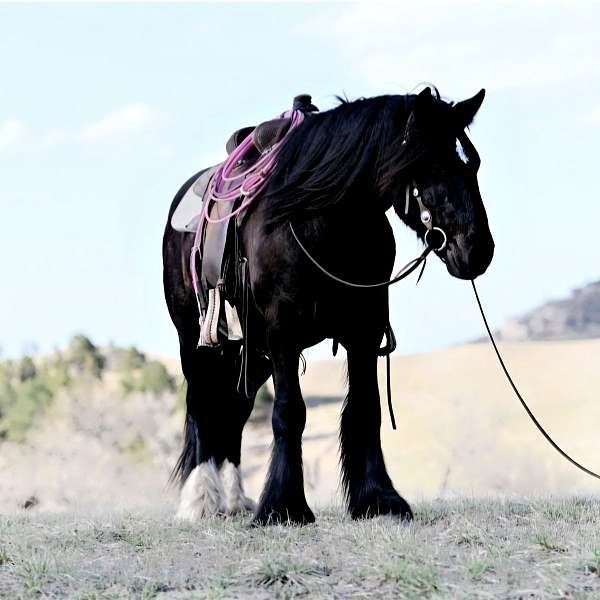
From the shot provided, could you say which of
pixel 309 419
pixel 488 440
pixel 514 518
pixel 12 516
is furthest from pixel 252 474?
pixel 514 518

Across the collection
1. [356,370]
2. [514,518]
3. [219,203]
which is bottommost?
[514,518]

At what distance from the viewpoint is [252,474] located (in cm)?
2658

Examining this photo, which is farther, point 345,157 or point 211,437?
point 211,437

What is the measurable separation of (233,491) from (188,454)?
1.74 ft

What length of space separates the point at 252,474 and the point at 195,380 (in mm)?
17696

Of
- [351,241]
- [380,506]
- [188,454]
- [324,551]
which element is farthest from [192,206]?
[324,551]

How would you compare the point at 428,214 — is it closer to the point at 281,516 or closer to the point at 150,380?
the point at 281,516

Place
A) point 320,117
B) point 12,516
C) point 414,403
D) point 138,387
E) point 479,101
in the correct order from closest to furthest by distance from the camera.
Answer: point 479,101, point 320,117, point 12,516, point 138,387, point 414,403

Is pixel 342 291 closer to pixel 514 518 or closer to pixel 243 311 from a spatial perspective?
pixel 243 311

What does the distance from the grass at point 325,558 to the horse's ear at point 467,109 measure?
2.34m

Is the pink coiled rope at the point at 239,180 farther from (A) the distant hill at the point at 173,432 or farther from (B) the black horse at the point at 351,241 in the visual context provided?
(A) the distant hill at the point at 173,432

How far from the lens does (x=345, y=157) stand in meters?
7.30

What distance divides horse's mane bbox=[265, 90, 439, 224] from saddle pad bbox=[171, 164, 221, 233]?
4.41ft

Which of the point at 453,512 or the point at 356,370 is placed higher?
the point at 356,370
